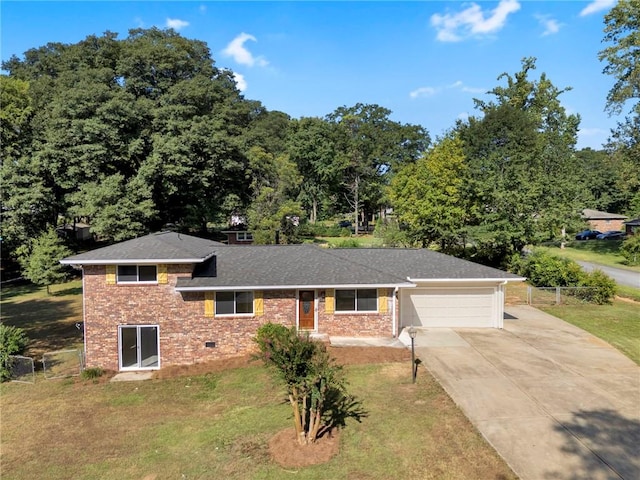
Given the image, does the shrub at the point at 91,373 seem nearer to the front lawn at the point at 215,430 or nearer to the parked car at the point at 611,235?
the front lawn at the point at 215,430

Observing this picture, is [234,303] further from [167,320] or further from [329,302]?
[329,302]

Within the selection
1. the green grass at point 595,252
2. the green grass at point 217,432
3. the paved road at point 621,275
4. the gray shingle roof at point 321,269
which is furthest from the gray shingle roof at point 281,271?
the green grass at point 595,252

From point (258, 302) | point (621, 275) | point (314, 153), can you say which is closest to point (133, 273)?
point (258, 302)

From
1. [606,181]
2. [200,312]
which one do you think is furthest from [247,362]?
[606,181]

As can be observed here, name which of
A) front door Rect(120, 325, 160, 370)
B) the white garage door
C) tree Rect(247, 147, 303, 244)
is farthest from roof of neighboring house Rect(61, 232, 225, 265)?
tree Rect(247, 147, 303, 244)

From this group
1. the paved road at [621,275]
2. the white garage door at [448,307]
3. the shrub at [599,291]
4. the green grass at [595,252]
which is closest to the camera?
the white garage door at [448,307]

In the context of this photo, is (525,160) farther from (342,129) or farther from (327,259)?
(342,129)
